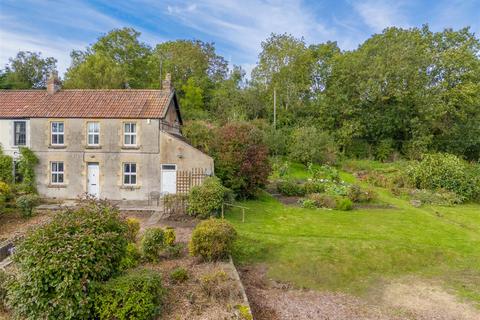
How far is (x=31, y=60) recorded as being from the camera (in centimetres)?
4659

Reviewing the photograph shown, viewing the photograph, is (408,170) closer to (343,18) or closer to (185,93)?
(343,18)

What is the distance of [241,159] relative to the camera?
19641mm

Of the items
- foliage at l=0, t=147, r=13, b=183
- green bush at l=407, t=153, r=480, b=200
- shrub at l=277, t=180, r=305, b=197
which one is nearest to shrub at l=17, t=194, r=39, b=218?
foliage at l=0, t=147, r=13, b=183

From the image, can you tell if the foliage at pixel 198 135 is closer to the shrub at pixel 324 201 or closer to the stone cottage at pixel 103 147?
the stone cottage at pixel 103 147

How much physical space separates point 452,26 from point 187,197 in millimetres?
40175

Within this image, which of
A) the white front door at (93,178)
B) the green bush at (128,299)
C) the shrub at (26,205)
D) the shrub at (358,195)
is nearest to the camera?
the green bush at (128,299)

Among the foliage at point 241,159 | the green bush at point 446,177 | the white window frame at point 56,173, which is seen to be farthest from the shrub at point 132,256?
the green bush at point 446,177

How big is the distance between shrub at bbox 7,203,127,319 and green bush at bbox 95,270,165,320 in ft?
0.76

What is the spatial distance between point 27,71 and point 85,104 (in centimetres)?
3444

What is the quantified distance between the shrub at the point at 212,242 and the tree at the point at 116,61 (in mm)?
31777

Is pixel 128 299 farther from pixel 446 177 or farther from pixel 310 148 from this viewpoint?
pixel 310 148

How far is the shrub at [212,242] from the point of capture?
33.6 ft

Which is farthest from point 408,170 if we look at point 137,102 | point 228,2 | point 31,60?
point 31,60

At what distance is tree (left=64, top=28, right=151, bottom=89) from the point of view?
1444 inches
